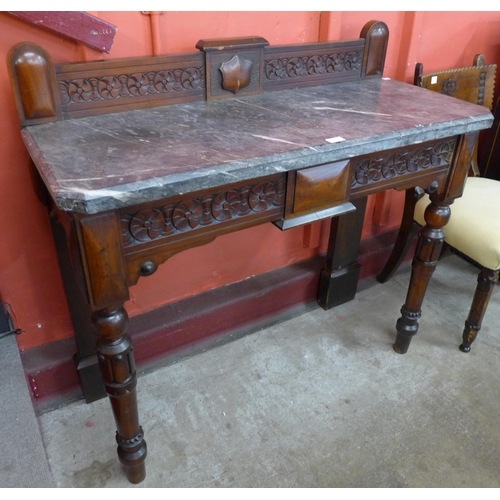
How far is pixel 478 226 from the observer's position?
1.67 metres

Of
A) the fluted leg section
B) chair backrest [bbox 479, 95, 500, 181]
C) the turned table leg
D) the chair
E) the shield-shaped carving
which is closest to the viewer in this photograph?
the fluted leg section

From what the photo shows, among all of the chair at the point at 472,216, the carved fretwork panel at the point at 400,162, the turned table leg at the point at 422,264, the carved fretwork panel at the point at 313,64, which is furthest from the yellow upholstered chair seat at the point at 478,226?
the carved fretwork panel at the point at 313,64

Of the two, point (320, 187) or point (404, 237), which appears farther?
point (404, 237)

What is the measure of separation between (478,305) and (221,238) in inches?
37.8

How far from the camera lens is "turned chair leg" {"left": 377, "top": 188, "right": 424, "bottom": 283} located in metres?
1.96

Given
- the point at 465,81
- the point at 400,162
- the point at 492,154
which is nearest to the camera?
the point at 400,162

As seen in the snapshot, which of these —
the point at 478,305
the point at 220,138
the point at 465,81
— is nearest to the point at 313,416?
the point at 478,305

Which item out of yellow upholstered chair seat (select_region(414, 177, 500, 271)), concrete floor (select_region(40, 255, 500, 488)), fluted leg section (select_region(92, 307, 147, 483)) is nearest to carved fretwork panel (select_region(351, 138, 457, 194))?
yellow upholstered chair seat (select_region(414, 177, 500, 271))

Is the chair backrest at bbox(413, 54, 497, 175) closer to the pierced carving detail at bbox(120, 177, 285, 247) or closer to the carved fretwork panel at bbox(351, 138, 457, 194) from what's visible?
the carved fretwork panel at bbox(351, 138, 457, 194)

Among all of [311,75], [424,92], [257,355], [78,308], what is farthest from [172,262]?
[424,92]

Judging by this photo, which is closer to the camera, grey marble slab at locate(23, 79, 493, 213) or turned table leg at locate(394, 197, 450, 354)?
grey marble slab at locate(23, 79, 493, 213)

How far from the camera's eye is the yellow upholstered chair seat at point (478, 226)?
1626 mm

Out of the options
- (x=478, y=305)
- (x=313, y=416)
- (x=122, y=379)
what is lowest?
(x=313, y=416)

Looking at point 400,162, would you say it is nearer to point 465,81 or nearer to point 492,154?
point 465,81
